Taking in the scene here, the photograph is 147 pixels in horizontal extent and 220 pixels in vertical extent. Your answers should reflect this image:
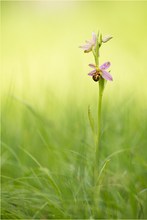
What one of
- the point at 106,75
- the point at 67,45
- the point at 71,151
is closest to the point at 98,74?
the point at 106,75

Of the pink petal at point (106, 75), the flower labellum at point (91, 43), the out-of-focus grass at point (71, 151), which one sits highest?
the flower labellum at point (91, 43)

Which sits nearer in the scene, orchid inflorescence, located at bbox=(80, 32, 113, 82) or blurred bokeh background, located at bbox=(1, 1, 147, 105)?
orchid inflorescence, located at bbox=(80, 32, 113, 82)

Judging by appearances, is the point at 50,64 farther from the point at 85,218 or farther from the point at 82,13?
the point at 85,218

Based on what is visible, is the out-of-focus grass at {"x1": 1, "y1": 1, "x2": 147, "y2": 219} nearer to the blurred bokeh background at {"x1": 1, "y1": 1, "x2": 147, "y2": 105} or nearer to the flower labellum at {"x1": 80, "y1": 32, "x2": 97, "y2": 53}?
the blurred bokeh background at {"x1": 1, "y1": 1, "x2": 147, "y2": 105}

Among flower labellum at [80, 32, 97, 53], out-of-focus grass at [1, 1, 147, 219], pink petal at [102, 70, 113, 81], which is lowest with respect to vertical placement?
out-of-focus grass at [1, 1, 147, 219]

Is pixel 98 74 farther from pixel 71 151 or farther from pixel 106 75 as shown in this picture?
pixel 71 151

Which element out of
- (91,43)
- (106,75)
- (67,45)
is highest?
(67,45)

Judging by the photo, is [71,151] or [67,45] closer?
[71,151]

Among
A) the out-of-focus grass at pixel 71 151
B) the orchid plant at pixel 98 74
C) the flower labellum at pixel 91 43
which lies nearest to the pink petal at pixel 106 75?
the orchid plant at pixel 98 74

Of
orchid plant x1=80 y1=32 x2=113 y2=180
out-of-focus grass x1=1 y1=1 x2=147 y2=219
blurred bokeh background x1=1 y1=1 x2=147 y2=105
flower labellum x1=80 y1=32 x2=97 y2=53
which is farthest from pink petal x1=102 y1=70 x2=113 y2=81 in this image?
blurred bokeh background x1=1 y1=1 x2=147 y2=105

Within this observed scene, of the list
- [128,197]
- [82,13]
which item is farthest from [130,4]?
[128,197]

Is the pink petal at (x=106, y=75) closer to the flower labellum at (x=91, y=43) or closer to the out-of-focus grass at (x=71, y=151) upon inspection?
the flower labellum at (x=91, y=43)
